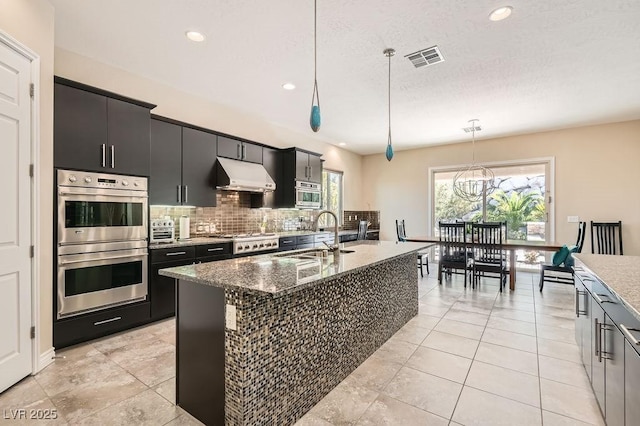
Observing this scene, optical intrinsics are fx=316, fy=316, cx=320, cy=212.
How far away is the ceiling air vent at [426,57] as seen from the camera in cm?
312

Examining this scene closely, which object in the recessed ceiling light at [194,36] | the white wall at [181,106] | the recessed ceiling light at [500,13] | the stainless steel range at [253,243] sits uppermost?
the recessed ceiling light at [194,36]

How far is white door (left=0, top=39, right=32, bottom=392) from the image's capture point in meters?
2.13

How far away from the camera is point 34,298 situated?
94.1 inches

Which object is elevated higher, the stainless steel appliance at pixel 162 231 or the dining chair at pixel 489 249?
the stainless steel appliance at pixel 162 231

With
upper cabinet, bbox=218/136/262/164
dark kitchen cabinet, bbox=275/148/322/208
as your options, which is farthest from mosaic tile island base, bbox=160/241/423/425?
dark kitchen cabinet, bbox=275/148/322/208

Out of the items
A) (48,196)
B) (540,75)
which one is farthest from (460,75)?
(48,196)

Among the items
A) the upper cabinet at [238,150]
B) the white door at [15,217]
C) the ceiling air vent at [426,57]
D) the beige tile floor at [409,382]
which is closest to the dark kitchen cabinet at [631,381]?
the beige tile floor at [409,382]

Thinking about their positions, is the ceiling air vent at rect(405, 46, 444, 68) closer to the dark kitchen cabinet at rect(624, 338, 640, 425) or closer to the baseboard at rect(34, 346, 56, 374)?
the dark kitchen cabinet at rect(624, 338, 640, 425)

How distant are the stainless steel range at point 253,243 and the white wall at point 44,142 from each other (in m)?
1.91

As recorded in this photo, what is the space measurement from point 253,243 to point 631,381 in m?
3.80

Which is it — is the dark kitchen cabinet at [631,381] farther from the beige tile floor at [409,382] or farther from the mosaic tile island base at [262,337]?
the mosaic tile island base at [262,337]

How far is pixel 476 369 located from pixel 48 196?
3.66m

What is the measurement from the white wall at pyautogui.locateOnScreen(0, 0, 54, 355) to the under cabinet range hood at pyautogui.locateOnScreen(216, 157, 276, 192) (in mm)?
1938

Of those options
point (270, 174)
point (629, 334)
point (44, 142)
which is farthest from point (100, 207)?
point (629, 334)
